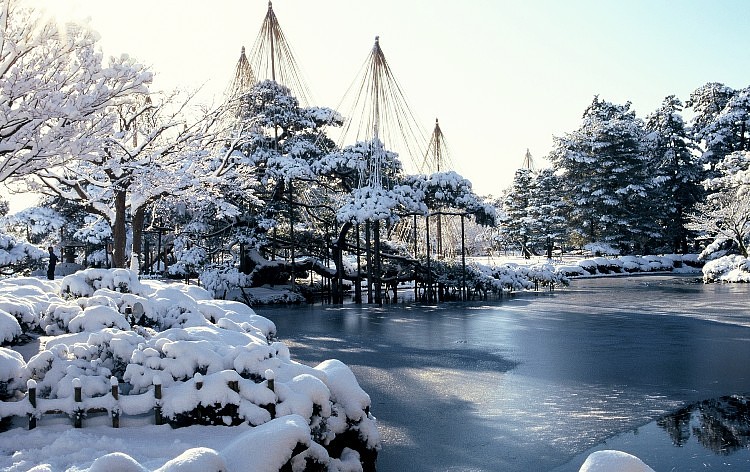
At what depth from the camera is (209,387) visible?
16.6 ft

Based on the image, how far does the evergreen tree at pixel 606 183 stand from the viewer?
42.1 metres

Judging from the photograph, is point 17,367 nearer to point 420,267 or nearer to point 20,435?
point 20,435

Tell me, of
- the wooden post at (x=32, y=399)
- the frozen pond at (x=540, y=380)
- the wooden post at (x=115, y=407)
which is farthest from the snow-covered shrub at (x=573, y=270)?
the wooden post at (x=32, y=399)

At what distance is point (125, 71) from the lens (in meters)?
7.40

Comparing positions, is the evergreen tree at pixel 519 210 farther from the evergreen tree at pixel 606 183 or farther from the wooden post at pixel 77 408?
the wooden post at pixel 77 408

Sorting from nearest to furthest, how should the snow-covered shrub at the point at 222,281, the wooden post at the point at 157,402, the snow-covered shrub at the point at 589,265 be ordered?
the wooden post at the point at 157,402
the snow-covered shrub at the point at 222,281
the snow-covered shrub at the point at 589,265

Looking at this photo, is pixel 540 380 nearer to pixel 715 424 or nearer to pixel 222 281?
pixel 715 424

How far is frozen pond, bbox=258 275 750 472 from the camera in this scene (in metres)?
5.47

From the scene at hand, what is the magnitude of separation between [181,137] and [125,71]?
7783 mm

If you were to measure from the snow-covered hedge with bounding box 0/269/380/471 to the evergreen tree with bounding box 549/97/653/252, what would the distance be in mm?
39734

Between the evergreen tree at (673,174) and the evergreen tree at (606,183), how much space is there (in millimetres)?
1350

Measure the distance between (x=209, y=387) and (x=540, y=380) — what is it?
4957mm

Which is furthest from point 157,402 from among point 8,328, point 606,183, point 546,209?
point 546,209

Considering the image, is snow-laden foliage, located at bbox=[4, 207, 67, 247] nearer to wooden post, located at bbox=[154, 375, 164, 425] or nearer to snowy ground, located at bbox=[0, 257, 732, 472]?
snowy ground, located at bbox=[0, 257, 732, 472]
